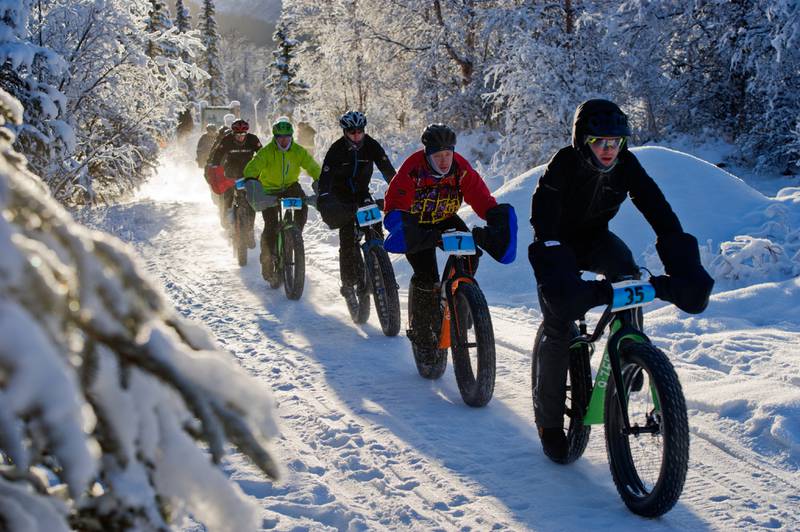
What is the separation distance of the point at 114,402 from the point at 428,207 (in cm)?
468

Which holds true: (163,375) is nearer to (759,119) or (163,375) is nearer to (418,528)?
(418,528)

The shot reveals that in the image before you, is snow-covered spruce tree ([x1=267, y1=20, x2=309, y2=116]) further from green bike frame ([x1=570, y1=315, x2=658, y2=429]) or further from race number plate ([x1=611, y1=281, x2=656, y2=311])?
race number plate ([x1=611, y1=281, x2=656, y2=311])

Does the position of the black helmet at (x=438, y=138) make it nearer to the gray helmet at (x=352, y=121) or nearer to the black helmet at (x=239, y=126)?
the gray helmet at (x=352, y=121)

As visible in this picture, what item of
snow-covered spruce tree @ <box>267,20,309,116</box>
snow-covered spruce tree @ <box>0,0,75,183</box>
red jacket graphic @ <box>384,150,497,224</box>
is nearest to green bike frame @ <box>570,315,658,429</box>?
red jacket graphic @ <box>384,150,497,224</box>

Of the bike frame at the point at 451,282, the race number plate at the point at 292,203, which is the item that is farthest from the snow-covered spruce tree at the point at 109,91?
the bike frame at the point at 451,282

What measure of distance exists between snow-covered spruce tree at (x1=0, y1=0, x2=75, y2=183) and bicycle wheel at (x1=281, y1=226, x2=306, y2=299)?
3709mm

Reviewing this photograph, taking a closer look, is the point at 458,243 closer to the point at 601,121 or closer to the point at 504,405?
the point at 504,405

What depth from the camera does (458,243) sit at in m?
5.08

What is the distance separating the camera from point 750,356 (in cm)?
600

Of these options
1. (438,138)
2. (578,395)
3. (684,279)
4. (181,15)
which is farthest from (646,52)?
(181,15)

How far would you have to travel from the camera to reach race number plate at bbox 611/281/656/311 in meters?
3.41

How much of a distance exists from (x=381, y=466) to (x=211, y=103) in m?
67.0

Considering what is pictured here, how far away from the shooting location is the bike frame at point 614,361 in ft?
11.6

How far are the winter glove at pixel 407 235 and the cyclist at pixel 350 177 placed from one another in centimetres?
201
